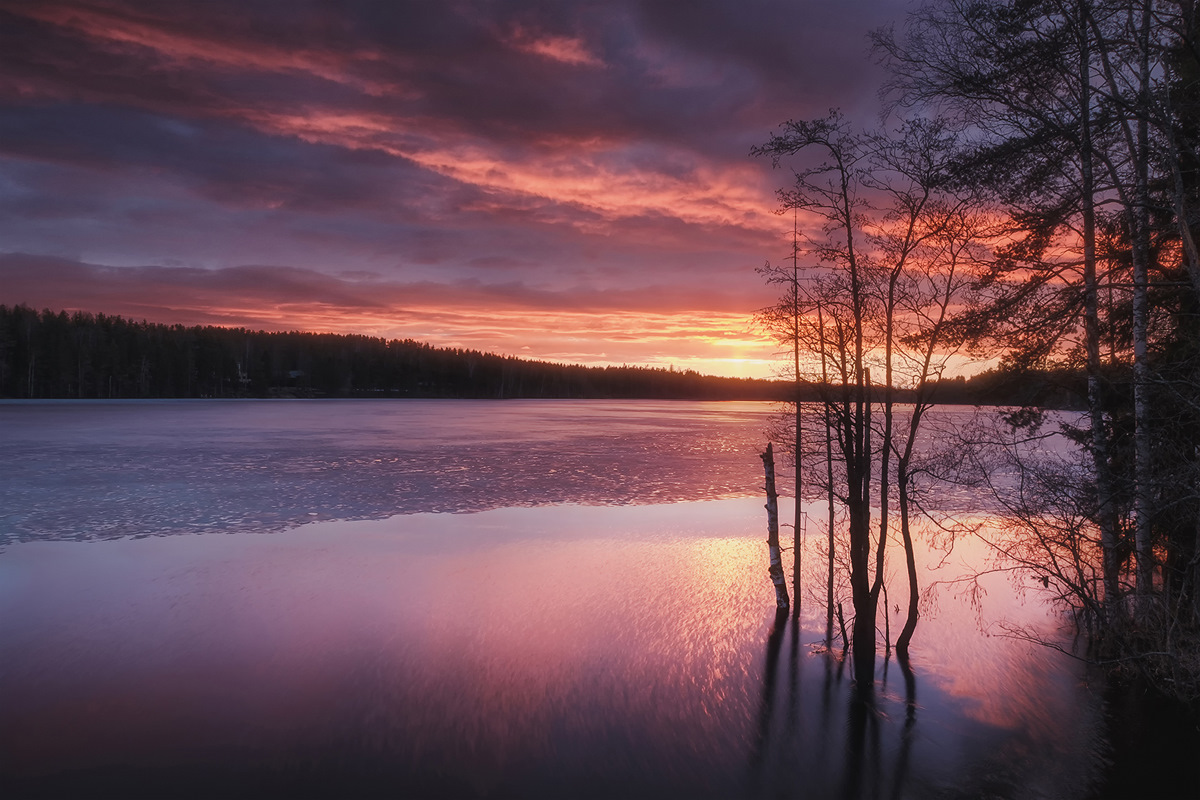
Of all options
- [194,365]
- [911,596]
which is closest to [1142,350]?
[911,596]

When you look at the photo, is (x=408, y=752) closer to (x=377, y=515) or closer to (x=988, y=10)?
(x=988, y=10)

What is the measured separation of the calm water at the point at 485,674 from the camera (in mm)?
9141

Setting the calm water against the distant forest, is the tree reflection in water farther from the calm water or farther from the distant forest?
the distant forest

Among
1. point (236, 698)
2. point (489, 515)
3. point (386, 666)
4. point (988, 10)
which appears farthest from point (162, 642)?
point (988, 10)

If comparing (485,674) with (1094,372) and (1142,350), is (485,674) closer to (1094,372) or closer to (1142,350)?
(1094,372)

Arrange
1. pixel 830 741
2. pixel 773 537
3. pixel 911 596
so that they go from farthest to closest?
1. pixel 773 537
2. pixel 911 596
3. pixel 830 741

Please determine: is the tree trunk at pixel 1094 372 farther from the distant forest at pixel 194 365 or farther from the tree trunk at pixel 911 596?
the distant forest at pixel 194 365

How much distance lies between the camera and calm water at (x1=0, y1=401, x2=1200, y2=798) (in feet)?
30.0

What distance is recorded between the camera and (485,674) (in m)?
11.9

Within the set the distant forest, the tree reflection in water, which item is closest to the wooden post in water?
the tree reflection in water

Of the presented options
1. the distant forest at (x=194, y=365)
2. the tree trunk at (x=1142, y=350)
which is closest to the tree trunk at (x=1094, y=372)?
the tree trunk at (x=1142, y=350)

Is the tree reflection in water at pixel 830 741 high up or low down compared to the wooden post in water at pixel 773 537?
down

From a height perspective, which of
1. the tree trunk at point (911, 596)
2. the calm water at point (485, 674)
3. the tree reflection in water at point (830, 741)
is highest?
the tree trunk at point (911, 596)

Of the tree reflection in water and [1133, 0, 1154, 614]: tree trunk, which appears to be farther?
[1133, 0, 1154, 614]: tree trunk
